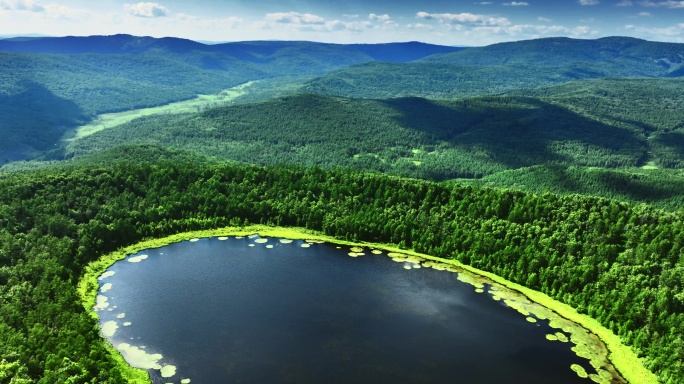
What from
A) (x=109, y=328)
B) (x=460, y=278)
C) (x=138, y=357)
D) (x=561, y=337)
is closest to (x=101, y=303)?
(x=109, y=328)

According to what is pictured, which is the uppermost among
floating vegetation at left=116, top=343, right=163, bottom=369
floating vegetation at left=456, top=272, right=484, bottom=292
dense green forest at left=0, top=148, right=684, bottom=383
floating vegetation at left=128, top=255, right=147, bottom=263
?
dense green forest at left=0, top=148, right=684, bottom=383

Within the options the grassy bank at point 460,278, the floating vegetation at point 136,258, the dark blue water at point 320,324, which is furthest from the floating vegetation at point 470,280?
the floating vegetation at point 136,258

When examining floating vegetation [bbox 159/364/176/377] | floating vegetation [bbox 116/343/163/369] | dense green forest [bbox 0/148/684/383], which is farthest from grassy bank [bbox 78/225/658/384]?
floating vegetation [bbox 159/364/176/377]

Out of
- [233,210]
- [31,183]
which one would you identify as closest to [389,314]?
[233,210]

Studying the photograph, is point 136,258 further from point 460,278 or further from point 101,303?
point 460,278

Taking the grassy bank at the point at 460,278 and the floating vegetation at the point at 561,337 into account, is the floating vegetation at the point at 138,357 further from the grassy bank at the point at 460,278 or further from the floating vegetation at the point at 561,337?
the floating vegetation at the point at 561,337

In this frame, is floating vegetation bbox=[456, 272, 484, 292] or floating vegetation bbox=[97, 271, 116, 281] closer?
floating vegetation bbox=[97, 271, 116, 281]

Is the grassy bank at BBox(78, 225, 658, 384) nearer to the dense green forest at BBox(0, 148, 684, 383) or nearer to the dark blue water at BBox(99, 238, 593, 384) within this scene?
the dense green forest at BBox(0, 148, 684, 383)

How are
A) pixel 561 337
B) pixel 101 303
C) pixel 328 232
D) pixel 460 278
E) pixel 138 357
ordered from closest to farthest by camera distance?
pixel 138 357 → pixel 561 337 → pixel 101 303 → pixel 460 278 → pixel 328 232
